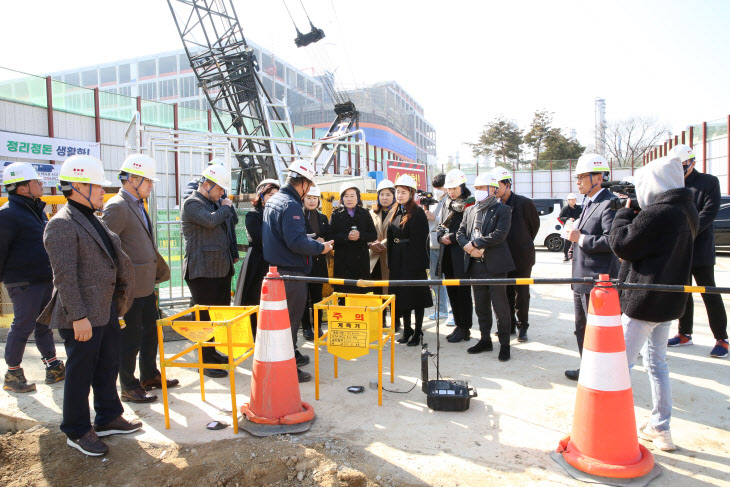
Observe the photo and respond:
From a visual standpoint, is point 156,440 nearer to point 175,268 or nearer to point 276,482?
point 276,482

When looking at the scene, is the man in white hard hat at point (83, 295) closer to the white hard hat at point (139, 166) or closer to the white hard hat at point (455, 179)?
the white hard hat at point (139, 166)

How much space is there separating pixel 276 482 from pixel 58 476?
1362mm

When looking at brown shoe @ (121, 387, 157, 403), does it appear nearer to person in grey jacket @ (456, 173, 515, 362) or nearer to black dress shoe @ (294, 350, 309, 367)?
black dress shoe @ (294, 350, 309, 367)

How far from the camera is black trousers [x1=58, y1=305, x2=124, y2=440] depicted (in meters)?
3.04

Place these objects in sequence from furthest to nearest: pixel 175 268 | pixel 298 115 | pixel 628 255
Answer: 1. pixel 298 115
2. pixel 175 268
3. pixel 628 255

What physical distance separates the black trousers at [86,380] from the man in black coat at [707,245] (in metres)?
5.32

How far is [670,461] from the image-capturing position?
9.19 feet

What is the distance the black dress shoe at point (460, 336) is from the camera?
5.53m

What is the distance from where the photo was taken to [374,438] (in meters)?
3.14

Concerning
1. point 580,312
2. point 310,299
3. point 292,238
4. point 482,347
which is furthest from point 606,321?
point 310,299

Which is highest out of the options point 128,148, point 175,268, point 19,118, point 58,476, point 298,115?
point 298,115

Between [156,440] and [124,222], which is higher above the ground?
[124,222]

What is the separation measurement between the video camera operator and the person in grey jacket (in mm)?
1741

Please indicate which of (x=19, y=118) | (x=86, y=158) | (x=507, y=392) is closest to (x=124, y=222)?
(x=86, y=158)
